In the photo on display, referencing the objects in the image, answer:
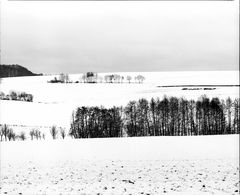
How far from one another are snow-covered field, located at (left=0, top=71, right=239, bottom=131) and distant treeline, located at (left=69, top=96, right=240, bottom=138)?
6812 millimetres

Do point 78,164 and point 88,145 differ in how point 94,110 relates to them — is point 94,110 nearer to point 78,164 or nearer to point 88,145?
point 88,145

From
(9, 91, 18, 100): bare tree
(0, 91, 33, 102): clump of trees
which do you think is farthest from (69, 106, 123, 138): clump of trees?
(0, 91, 33, 102): clump of trees

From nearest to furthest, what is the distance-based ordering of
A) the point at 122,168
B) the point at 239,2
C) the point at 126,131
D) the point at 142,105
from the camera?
1. the point at 239,2
2. the point at 122,168
3. the point at 126,131
4. the point at 142,105

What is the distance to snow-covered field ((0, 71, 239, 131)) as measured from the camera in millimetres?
77562

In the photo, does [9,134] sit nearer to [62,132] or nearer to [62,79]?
[62,132]

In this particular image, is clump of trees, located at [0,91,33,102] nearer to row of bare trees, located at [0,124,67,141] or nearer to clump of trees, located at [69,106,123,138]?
clump of trees, located at [69,106,123,138]

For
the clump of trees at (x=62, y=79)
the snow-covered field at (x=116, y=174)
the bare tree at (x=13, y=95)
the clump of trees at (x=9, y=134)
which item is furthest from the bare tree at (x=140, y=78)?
the snow-covered field at (x=116, y=174)

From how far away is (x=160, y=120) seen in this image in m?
71.3

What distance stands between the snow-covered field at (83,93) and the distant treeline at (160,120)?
22.4 feet

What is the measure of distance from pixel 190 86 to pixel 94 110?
52014 mm

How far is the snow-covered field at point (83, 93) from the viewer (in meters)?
77.6

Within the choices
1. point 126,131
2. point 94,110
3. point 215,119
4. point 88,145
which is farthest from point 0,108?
point 88,145

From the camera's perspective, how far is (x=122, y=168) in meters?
19.8

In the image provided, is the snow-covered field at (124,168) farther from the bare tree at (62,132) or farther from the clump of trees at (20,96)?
the clump of trees at (20,96)
